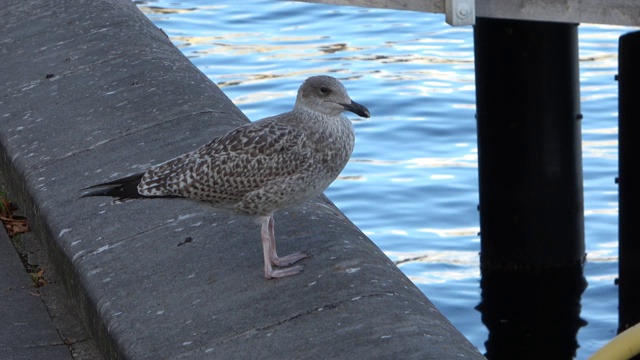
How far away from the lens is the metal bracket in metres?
6.05

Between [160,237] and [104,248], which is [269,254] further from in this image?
[104,248]

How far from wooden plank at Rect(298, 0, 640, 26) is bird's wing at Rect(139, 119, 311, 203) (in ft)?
7.61

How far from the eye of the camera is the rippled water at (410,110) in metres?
9.77

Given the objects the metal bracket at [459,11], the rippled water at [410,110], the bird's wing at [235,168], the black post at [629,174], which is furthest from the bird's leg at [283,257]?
the rippled water at [410,110]

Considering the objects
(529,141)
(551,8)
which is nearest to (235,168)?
(551,8)

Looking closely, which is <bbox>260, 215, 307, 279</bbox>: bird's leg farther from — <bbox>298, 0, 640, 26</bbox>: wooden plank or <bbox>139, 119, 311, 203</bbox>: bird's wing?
<bbox>298, 0, 640, 26</bbox>: wooden plank

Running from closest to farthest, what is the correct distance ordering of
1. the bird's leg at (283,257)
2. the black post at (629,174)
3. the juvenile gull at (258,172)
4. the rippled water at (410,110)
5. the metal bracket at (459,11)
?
the bird's leg at (283,257)
the juvenile gull at (258,172)
the metal bracket at (459,11)
the black post at (629,174)
the rippled water at (410,110)

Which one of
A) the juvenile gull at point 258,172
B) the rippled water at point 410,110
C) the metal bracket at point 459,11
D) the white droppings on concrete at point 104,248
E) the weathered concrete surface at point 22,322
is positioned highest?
the metal bracket at point 459,11

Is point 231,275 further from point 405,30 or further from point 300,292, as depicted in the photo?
point 405,30

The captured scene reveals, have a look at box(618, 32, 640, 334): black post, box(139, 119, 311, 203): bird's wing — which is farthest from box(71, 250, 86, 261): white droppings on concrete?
box(618, 32, 640, 334): black post

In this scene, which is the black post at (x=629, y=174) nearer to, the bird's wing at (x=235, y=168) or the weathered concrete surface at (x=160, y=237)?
the weathered concrete surface at (x=160, y=237)

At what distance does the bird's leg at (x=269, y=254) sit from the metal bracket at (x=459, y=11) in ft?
7.64

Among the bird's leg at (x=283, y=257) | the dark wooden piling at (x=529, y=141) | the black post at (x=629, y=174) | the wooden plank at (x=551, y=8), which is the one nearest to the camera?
the bird's leg at (x=283, y=257)

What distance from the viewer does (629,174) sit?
7.36 meters
